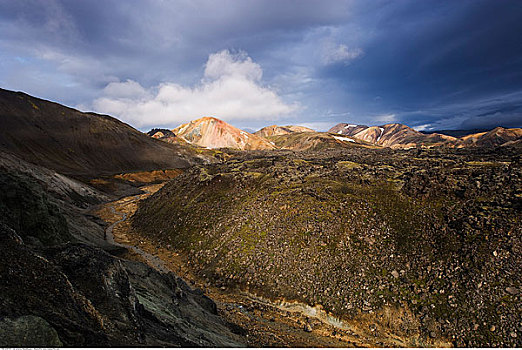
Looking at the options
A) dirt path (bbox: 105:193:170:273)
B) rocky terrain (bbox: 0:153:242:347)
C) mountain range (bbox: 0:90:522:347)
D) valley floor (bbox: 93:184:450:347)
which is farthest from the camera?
dirt path (bbox: 105:193:170:273)

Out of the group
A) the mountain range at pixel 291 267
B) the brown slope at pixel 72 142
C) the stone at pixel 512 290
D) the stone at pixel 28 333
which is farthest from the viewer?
the brown slope at pixel 72 142

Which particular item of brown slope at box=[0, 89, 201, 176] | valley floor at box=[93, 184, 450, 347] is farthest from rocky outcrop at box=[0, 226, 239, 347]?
brown slope at box=[0, 89, 201, 176]

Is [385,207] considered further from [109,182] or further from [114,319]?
[109,182]

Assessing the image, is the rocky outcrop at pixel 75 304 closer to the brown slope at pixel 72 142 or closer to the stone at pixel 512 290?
the stone at pixel 512 290

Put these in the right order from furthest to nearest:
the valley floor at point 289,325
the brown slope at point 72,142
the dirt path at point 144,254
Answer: the brown slope at point 72,142
the dirt path at point 144,254
the valley floor at point 289,325

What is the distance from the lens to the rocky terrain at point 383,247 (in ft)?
43.5

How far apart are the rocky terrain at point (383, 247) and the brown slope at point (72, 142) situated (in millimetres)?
84872

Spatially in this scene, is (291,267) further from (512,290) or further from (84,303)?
(84,303)

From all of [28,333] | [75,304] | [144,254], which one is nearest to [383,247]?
[75,304]

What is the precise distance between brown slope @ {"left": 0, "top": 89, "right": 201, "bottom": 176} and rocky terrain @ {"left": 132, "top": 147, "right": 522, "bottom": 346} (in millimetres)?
84872

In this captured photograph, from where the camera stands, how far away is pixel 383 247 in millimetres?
17328

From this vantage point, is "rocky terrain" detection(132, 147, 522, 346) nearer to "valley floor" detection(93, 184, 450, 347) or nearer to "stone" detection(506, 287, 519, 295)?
"stone" detection(506, 287, 519, 295)

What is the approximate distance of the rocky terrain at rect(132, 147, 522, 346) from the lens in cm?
1326

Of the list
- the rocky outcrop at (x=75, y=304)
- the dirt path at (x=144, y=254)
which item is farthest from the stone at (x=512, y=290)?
the dirt path at (x=144, y=254)
